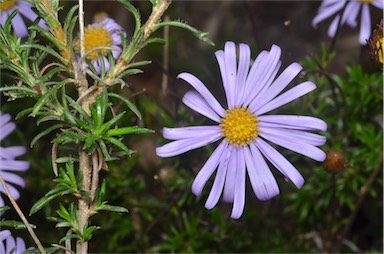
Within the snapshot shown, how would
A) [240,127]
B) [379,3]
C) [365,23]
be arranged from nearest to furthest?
[240,127] → [379,3] → [365,23]

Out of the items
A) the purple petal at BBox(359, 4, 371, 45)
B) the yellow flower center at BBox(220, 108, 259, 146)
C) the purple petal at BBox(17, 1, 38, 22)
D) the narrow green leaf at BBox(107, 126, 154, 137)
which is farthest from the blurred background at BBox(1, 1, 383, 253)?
the narrow green leaf at BBox(107, 126, 154, 137)

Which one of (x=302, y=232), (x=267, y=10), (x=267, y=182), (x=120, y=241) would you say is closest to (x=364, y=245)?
(x=302, y=232)

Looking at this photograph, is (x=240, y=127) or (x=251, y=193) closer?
(x=240, y=127)

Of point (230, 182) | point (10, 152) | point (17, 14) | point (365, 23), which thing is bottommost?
point (230, 182)

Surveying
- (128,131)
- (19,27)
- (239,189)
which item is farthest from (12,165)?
(239,189)

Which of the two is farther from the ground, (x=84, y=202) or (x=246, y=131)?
(x=246, y=131)

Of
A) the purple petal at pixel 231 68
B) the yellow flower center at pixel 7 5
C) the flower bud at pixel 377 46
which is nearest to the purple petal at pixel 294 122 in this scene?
the purple petal at pixel 231 68

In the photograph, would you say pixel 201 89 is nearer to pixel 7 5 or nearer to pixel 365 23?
pixel 7 5
